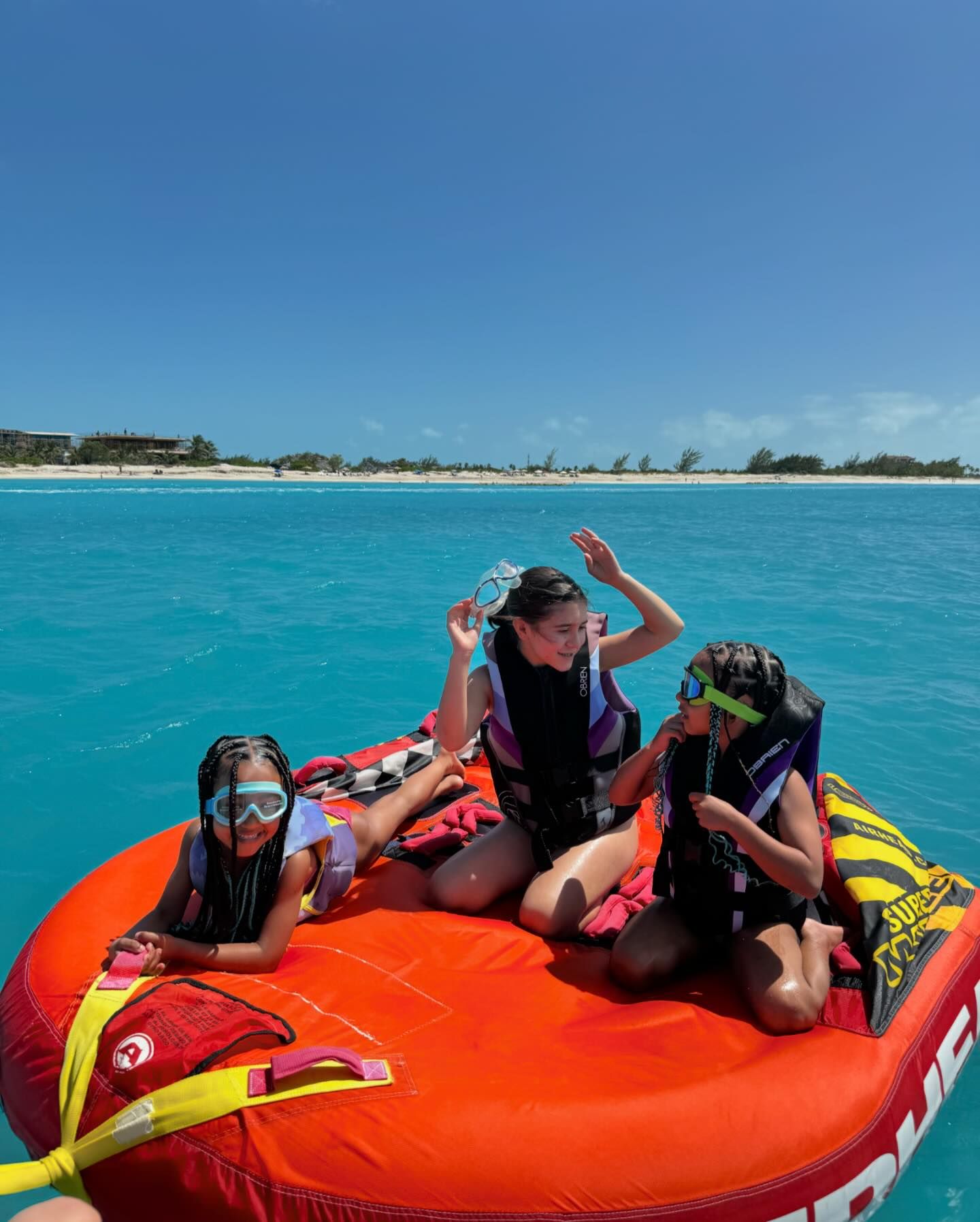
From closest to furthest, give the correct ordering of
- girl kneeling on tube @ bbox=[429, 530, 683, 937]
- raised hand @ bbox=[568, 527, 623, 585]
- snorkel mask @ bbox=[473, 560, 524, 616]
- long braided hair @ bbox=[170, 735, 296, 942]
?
long braided hair @ bbox=[170, 735, 296, 942] → girl kneeling on tube @ bbox=[429, 530, 683, 937] → snorkel mask @ bbox=[473, 560, 524, 616] → raised hand @ bbox=[568, 527, 623, 585]

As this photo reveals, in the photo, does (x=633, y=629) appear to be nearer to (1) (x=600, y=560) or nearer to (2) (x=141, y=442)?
(1) (x=600, y=560)

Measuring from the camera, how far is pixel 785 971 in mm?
2111

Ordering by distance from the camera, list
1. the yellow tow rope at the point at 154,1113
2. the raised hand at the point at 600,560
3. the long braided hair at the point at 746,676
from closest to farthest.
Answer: the yellow tow rope at the point at 154,1113
the long braided hair at the point at 746,676
the raised hand at the point at 600,560

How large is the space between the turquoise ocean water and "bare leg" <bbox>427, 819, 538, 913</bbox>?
57.3 inches

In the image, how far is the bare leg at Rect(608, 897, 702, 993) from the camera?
225cm

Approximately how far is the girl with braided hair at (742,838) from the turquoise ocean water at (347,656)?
787mm

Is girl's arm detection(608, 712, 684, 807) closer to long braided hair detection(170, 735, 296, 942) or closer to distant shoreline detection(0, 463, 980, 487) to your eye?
long braided hair detection(170, 735, 296, 942)

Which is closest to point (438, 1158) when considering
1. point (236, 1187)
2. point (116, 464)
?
point (236, 1187)

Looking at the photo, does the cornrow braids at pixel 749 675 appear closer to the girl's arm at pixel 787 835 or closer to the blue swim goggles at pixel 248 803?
the girl's arm at pixel 787 835

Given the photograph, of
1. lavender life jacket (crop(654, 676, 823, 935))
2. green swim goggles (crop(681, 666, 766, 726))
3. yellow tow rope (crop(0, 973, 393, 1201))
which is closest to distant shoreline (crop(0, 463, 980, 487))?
yellow tow rope (crop(0, 973, 393, 1201))

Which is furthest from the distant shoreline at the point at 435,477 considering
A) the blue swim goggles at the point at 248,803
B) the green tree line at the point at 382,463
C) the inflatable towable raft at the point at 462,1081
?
the inflatable towable raft at the point at 462,1081

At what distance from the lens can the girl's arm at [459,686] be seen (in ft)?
8.78

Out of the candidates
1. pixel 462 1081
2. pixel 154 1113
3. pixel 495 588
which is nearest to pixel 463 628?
pixel 495 588

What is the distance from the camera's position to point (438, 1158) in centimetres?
158
